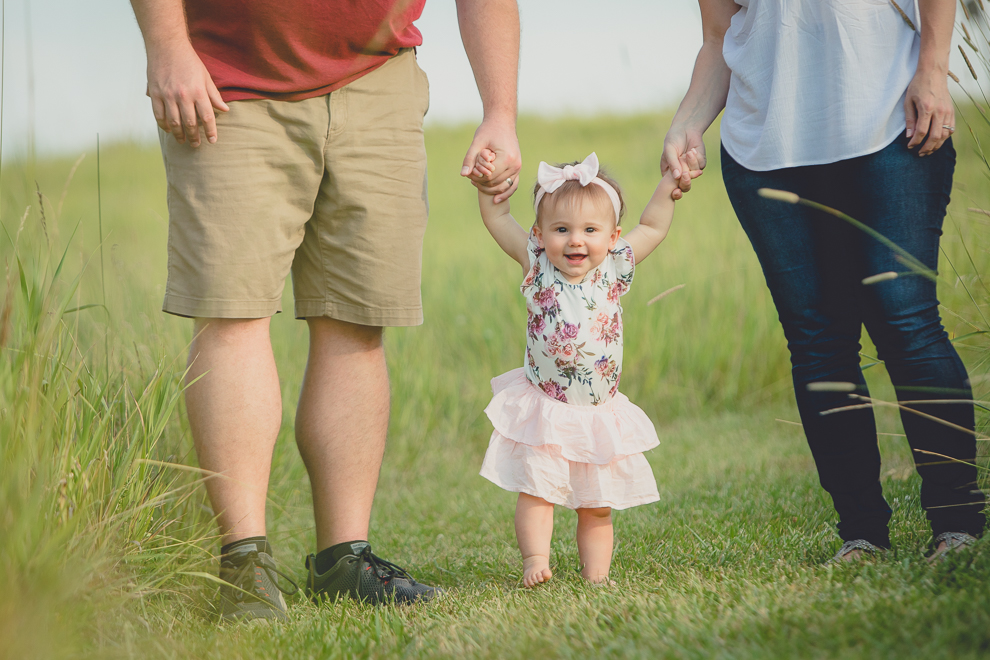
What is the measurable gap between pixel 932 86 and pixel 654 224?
671 millimetres

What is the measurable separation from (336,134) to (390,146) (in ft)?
0.50

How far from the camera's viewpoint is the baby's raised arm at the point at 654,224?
6.86 ft

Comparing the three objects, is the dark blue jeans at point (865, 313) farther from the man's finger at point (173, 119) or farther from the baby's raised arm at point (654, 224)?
the man's finger at point (173, 119)

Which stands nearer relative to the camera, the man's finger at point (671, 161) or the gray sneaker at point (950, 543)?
the gray sneaker at point (950, 543)

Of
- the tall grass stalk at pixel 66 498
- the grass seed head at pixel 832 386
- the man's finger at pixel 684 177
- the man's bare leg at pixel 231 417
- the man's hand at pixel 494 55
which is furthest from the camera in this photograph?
the man's hand at pixel 494 55

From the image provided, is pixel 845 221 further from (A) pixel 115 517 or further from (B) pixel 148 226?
(B) pixel 148 226

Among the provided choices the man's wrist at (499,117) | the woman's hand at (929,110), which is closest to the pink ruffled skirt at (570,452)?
the man's wrist at (499,117)

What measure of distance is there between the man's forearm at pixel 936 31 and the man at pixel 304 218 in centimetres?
94

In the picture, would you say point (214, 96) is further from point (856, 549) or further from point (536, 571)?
point (856, 549)

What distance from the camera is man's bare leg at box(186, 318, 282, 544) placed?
195 cm

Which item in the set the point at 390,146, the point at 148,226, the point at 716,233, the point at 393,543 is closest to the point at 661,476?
the point at 393,543

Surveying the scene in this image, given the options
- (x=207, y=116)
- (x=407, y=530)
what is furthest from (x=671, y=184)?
(x=407, y=530)

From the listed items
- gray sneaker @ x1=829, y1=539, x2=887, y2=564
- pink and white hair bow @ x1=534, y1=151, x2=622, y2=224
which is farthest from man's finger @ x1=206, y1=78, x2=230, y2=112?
gray sneaker @ x1=829, y1=539, x2=887, y2=564

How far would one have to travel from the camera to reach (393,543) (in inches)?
112
